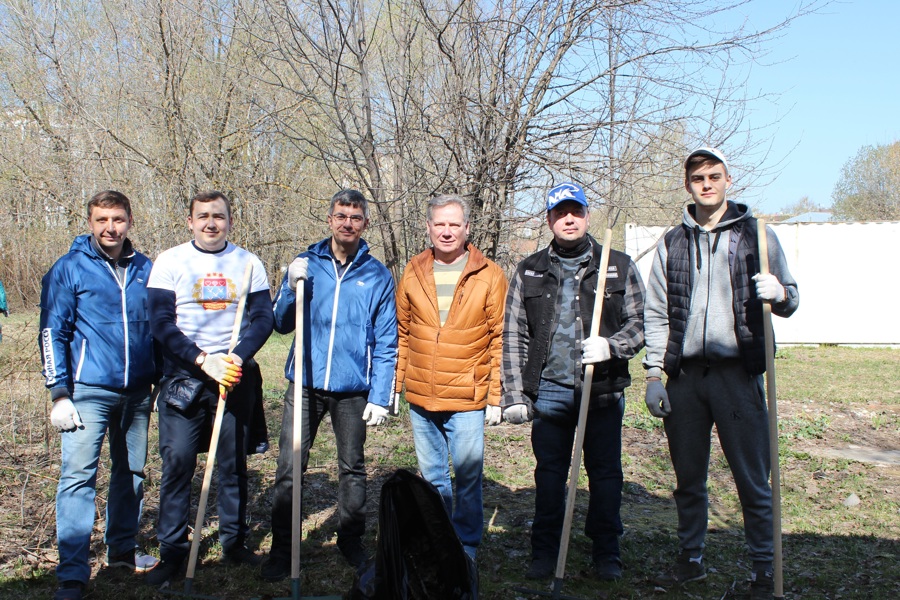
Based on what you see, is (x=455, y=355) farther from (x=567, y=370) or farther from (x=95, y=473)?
(x=95, y=473)

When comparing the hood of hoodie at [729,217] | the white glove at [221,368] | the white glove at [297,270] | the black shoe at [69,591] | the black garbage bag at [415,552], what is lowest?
the black shoe at [69,591]

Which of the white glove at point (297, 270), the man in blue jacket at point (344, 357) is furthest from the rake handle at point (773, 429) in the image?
the white glove at point (297, 270)

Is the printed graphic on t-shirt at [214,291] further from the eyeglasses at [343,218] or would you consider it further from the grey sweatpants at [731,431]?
the grey sweatpants at [731,431]

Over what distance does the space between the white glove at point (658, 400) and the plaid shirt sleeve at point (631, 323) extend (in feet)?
0.67

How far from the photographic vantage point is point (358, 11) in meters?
6.18

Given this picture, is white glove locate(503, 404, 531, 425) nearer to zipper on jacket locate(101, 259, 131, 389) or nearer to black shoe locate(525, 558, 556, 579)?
black shoe locate(525, 558, 556, 579)

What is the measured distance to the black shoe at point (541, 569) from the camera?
3881mm

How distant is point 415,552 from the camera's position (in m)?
2.90

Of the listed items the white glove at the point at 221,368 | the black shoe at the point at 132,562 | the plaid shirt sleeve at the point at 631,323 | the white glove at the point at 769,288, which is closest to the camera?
the white glove at the point at 769,288

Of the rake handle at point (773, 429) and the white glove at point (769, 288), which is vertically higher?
the white glove at point (769, 288)

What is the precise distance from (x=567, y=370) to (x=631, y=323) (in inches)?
16.8

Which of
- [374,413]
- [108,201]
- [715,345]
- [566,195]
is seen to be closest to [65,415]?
[108,201]

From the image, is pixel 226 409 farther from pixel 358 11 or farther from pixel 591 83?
pixel 591 83

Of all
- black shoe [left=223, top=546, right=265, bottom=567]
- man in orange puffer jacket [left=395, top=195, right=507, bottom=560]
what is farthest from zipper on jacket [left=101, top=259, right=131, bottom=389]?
man in orange puffer jacket [left=395, top=195, right=507, bottom=560]
